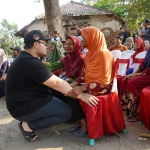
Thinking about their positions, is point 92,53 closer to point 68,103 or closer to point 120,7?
point 68,103

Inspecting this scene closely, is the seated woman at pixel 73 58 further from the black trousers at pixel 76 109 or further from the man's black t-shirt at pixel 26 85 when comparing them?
→ the man's black t-shirt at pixel 26 85

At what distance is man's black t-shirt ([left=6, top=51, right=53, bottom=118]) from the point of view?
2.45 m

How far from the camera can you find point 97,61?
2598mm

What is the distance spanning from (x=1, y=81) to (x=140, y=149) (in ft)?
13.6

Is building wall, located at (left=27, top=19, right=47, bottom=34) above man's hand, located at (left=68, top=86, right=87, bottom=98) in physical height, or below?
above

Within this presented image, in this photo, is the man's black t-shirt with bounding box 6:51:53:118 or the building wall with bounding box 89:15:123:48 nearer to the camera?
the man's black t-shirt with bounding box 6:51:53:118

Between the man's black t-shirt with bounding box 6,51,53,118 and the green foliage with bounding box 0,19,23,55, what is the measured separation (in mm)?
35300

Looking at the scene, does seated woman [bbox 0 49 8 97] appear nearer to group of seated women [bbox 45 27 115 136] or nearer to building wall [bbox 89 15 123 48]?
group of seated women [bbox 45 27 115 136]

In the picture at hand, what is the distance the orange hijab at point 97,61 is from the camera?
2.57m

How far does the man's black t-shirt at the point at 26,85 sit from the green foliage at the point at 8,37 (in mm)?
35300

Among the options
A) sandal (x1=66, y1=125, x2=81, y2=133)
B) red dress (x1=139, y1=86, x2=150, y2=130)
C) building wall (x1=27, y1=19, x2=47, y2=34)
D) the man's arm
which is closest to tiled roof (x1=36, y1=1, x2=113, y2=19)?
building wall (x1=27, y1=19, x2=47, y2=34)

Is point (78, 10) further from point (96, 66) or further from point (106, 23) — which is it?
point (96, 66)

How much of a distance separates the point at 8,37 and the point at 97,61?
131 ft

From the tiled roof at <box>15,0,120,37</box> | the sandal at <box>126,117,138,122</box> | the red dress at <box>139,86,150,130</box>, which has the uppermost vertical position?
the tiled roof at <box>15,0,120,37</box>
